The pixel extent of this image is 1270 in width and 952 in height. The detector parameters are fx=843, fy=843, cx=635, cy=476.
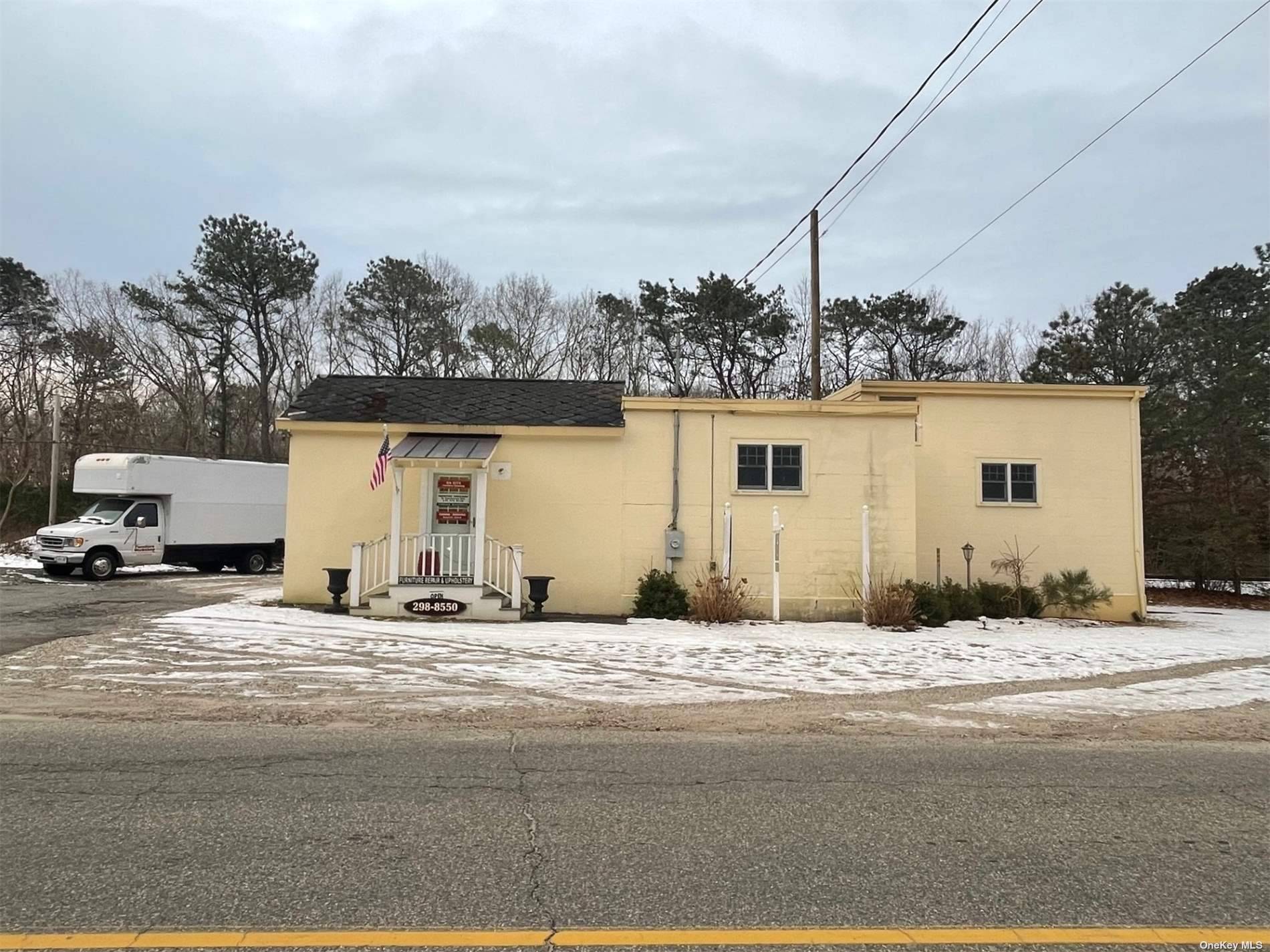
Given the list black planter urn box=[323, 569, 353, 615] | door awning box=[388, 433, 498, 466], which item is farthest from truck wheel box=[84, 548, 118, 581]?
door awning box=[388, 433, 498, 466]

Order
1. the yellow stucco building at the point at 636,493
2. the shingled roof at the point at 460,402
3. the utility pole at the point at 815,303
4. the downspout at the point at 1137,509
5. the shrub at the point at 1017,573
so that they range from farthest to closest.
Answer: the utility pole at the point at 815,303, the downspout at the point at 1137,509, the shrub at the point at 1017,573, the shingled roof at the point at 460,402, the yellow stucco building at the point at 636,493

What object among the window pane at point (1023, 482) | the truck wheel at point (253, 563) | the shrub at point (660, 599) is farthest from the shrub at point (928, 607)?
the truck wheel at point (253, 563)

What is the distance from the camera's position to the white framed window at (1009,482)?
17.3 meters

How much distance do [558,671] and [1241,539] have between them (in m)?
22.4

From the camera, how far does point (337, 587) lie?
14.8 m

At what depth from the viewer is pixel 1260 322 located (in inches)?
1204

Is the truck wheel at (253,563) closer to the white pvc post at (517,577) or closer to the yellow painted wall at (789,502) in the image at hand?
the white pvc post at (517,577)

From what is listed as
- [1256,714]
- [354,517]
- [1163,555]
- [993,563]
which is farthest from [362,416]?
[1163,555]

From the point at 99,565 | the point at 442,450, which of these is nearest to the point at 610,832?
the point at 442,450

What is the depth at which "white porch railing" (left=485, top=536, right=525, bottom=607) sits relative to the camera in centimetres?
1452

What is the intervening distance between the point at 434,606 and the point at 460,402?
4.31 metres

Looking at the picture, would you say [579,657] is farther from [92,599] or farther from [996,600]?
[92,599]

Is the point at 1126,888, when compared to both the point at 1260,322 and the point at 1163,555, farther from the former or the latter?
the point at 1260,322

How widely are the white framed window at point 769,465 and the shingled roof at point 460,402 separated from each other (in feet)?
7.87
